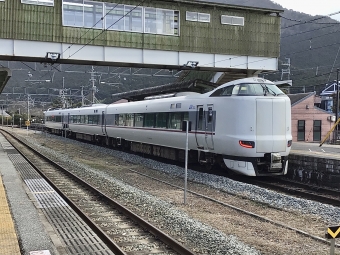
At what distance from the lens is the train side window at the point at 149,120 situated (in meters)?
20.5

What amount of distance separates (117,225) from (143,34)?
14.9m

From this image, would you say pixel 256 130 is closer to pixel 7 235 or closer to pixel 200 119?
pixel 200 119

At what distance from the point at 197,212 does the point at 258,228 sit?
A: 181 centimetres

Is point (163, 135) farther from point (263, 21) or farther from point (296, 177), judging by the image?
point (263, 21)

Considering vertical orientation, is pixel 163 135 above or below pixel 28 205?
above

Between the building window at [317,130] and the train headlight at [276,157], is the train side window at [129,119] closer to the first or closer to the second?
the train headlight at [276,157]

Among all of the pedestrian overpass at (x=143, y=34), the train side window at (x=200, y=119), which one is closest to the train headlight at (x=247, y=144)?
the train side window at (x=200, y=119)

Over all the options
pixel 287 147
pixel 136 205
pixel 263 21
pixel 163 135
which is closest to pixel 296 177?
pixel 287 147

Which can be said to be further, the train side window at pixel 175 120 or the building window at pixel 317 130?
the building window at pixel 317 130

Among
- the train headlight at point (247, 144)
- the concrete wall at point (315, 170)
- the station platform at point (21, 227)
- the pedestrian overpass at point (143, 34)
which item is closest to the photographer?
the station platform at point (21, 227)

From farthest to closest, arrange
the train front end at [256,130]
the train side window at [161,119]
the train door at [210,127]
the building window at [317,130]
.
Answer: the building window at [317,130] < the train side window at [161,119] < the train door at [210,127] < the train front end at [256,130]

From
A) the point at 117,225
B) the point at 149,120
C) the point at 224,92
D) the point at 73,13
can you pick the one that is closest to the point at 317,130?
the point at 149,120

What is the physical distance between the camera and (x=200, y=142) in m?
15.8

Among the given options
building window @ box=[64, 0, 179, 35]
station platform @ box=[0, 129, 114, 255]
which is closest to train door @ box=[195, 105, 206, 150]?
station platform @ box=[0, 129, 114, 255]
